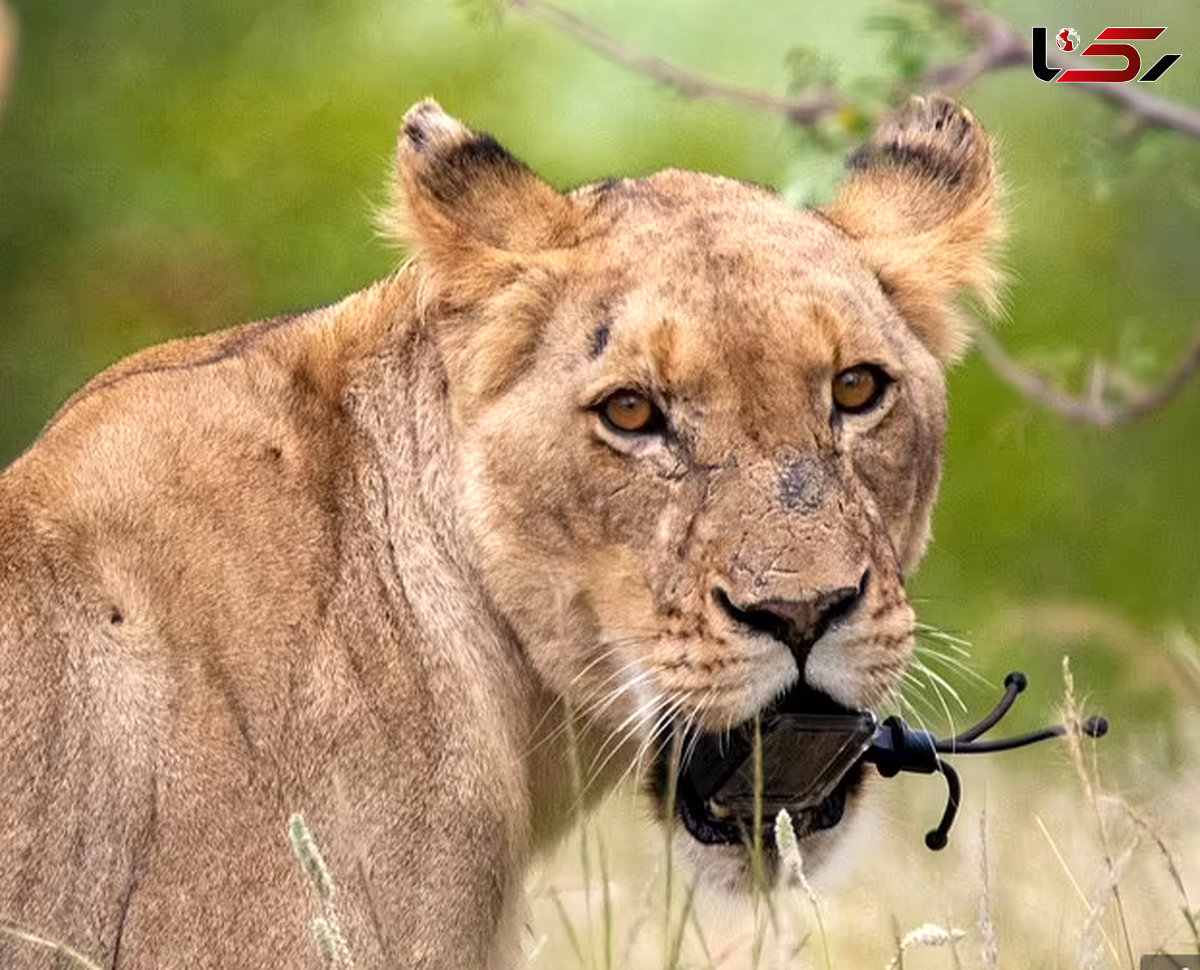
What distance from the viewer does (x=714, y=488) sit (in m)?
4.08

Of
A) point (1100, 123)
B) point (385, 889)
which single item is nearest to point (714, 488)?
point (385, 889)

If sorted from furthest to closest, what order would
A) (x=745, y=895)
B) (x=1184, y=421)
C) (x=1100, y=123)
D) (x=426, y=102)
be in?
(x=1184, y=421), (x=1100, y=123), (x=426, y=102), (x=745, y=895)

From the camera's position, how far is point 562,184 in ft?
37.2

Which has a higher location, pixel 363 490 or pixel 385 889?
pixel 363 490

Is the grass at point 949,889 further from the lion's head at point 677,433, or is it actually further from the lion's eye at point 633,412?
the lion's eye at point 633,412

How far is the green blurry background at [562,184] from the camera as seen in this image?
11.9 metres

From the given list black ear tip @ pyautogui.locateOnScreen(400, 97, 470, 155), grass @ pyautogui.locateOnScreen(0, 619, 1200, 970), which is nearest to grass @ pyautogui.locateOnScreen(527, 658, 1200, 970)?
grass @ pyautogui.locateOnScreen(0, 619, 1200, 970)

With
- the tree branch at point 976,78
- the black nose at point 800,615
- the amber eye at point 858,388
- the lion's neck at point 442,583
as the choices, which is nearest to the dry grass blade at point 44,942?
the lion's neck at point 442,583

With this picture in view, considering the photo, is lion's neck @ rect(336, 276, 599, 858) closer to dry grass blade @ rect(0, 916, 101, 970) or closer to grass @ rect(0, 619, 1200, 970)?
grass @ rect(0, 619, 1200, 970)

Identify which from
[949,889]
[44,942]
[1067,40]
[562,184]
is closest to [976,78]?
[1067,40]

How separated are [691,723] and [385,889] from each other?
0.50 metres

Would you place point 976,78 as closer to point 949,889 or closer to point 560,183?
point 949,889

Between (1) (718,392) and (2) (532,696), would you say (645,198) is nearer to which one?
(1) (718,392)

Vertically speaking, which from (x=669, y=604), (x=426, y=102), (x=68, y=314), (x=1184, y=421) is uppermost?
(x=426, y=102)
